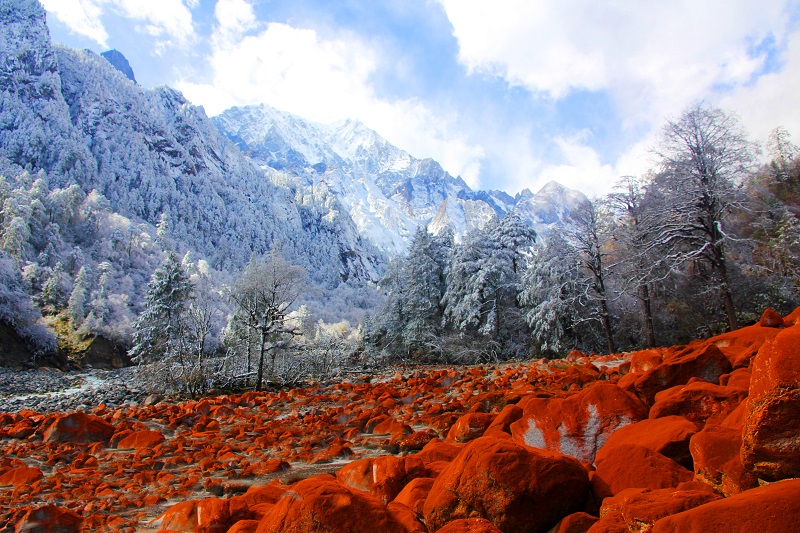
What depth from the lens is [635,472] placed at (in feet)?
10.6

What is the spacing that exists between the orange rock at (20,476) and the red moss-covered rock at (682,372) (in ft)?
28.4

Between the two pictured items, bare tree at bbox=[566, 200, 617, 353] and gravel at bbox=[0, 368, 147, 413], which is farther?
bare tree at bbox=[566, 200, 617, 353]

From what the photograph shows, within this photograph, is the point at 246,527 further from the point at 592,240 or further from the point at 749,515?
the point at 592,240

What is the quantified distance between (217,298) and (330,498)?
2779 inches

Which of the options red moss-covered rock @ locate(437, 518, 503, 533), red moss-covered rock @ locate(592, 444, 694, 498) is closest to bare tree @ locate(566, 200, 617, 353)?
red moss-covered rock @ locate(592, 444, 694, 498)

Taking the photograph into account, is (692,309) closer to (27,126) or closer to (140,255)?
(140,255)

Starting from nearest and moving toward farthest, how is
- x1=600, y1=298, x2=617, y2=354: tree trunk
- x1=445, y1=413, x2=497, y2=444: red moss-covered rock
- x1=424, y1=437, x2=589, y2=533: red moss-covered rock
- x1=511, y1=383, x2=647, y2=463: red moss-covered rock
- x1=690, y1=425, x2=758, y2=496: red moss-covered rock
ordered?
x1=690, y1=425, x2=758, y2=496: red moss-covered rock
x1=424, y1=437, x2=589, y2=533: red moss-covered rock
x1=511, y1=383, x2=647, y2=463: red moss-covered rock
x1=445, y1=413, x2=497, y2=444: red moss-covered rock
x1=600, y1=298, x2=617, y2=354: tree trunk

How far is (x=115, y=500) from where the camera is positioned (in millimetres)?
5574

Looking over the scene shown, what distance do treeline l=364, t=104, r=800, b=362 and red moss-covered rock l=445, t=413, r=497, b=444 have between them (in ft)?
36.9

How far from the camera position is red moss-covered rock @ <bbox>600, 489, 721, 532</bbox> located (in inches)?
92.2

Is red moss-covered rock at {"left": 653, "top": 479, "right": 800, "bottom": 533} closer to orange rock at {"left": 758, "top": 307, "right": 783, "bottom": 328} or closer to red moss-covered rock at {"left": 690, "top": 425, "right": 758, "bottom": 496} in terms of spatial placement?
red moss-covered rock at {"left": 690, "top": 425, "right": 758, "bottom": 496}

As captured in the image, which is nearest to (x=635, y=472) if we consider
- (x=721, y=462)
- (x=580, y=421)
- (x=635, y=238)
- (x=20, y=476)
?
(x=721, y=462)

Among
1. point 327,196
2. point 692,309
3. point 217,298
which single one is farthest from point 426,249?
point 327,196

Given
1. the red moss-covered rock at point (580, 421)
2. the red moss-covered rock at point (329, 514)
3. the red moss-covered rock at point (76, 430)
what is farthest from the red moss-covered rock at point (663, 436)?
the red moss-covered rock at point (76, 430)
